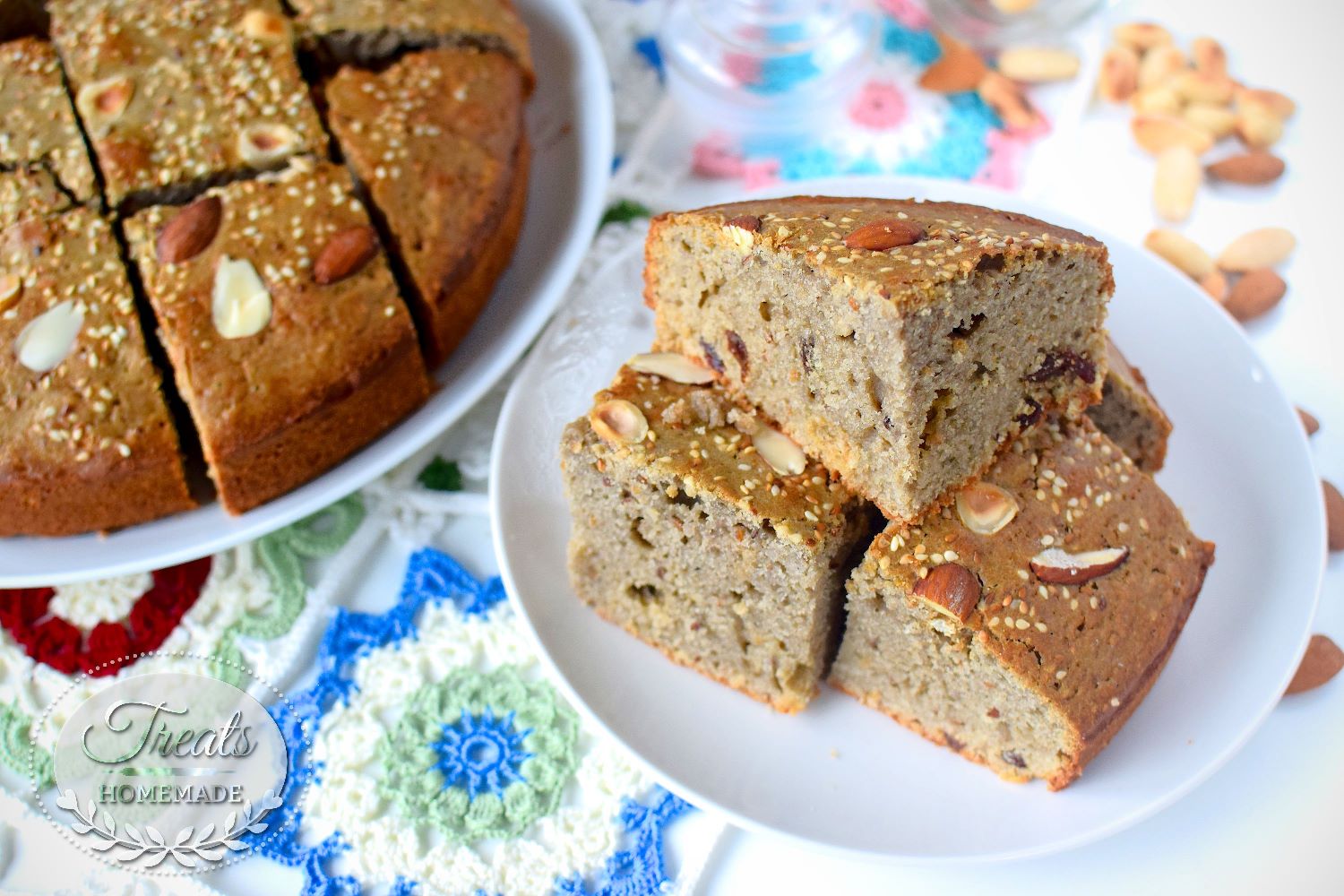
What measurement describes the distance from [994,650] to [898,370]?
1.61 feet

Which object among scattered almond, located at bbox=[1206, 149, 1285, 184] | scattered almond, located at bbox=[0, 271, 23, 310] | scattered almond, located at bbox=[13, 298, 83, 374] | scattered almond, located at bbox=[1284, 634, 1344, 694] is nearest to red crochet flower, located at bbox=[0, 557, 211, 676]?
scattered almond, located at bbox=[13, 298, 83, 374]

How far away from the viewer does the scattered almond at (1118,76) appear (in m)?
3.01

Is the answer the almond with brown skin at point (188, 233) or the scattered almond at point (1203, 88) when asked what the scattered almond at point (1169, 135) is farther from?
the almond with brown skin at point (188, 233)

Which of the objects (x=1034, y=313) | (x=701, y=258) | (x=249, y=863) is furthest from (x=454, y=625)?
(x=1034, y=313)

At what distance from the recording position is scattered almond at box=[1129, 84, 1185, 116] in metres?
2.96

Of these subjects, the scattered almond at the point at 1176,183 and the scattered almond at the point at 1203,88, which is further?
the scattered almond at the point at 1203,88

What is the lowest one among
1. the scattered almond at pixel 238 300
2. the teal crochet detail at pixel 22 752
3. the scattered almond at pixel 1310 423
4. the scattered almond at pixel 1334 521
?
the teal crochet detail at pixel 22 752

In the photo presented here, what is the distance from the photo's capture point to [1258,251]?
9.02ft

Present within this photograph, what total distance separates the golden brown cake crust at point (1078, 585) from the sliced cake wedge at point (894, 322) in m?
0.07

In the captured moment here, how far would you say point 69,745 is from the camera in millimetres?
2121

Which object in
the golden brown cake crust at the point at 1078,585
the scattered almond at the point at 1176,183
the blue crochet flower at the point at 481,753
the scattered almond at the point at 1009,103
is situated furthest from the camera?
the scattered almond at the point at 1009,103

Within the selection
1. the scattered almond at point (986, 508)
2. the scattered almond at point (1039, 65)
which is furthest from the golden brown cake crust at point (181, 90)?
the scattered almond at point (1039, 65)

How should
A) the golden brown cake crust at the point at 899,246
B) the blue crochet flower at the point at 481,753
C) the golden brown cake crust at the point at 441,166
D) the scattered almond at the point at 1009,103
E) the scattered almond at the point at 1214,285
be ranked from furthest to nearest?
1. the scattered almond at the point at 1009,103
2. the scattered almond at the point at 1214,285
3. the golden brown cake crust at the point at 441,166
4. the blue crochet flower at the point at 481,753
5. the golden brown cake crust at the point at 899,246

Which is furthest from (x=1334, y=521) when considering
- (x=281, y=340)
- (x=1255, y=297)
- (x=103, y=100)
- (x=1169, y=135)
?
(x=103, y=100)
